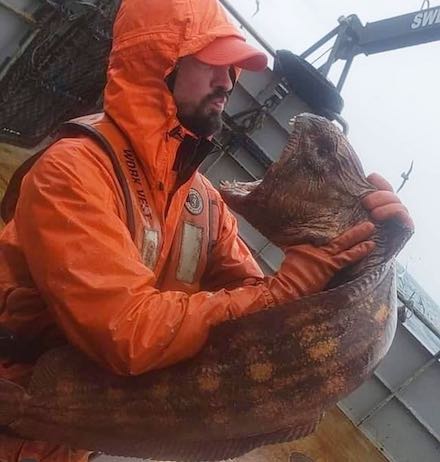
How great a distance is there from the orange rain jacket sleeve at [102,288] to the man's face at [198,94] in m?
0.65

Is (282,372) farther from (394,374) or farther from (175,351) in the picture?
(394,374)

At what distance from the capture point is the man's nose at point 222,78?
286cm

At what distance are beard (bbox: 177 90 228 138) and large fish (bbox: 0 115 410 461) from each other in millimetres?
738

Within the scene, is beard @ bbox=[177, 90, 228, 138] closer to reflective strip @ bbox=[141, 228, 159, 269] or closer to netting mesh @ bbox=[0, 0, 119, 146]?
reflective strip @ bbox=[141, 228, 159, 269]

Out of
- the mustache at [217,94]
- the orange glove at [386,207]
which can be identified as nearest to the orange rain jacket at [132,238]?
the mustache at [217,94]

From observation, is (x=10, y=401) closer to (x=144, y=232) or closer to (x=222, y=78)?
(x=144, y=232)

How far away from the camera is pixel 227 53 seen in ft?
8.89

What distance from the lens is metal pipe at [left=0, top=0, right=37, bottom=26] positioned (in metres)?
6.93

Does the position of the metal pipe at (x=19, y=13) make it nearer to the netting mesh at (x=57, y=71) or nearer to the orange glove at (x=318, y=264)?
the netting mesh at (x=57, y=71)

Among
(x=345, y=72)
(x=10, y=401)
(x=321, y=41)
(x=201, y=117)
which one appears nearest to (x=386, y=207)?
(x=201, y=117)

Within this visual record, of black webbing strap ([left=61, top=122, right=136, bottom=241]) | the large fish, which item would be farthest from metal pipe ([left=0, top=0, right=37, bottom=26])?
the large fish

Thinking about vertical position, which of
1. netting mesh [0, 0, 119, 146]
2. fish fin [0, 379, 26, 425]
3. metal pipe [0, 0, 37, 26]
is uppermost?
fish fin [0, 379, 26, 425]

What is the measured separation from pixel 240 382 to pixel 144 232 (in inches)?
30.0

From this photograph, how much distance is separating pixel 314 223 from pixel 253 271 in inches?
30.4
